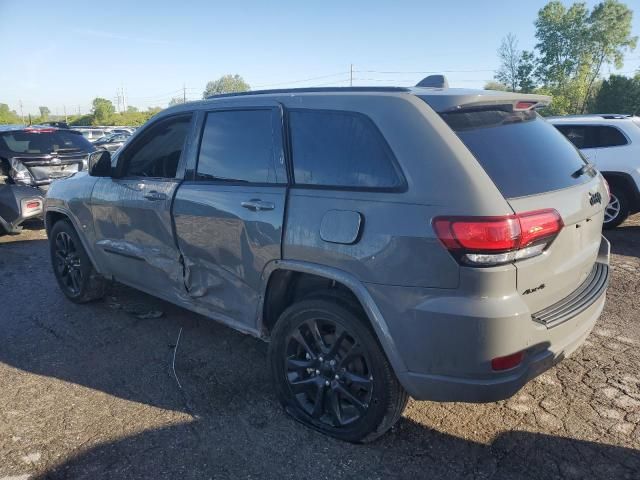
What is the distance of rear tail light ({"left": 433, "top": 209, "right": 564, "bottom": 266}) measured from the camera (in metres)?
2.19

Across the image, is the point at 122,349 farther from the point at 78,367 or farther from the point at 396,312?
the point at 396,312

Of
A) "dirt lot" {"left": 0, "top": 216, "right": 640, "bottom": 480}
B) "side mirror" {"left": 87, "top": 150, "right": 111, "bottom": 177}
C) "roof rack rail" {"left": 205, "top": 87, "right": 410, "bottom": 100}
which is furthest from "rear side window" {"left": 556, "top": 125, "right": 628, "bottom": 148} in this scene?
"side mirror" {"left": 87, "top": 150, "right": 111, "bottom": 177}

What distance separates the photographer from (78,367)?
363 centimetres

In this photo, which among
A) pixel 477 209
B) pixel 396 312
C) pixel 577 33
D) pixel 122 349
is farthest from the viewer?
pixel 577 33

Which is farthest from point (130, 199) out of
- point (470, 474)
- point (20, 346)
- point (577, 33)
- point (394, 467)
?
point (577, 33)

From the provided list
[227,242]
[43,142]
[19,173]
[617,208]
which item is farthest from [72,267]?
[617,208]

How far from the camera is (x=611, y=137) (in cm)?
762

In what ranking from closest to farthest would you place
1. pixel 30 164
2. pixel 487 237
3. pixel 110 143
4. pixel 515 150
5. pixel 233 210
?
pixel 487 237 < pixel 515 150 < pixel 233 210 < pixel 30 164 < pixel 110 143

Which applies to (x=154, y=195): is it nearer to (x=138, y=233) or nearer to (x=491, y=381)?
(x=138, y=233)

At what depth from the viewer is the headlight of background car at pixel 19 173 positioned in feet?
26.5

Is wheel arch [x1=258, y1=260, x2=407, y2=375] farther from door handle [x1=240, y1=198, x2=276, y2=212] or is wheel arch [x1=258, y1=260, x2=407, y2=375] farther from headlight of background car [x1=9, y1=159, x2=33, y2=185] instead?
headlight of background car [x1=9, y1=159, x2=33, y2=185]

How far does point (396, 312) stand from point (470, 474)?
88 centimetres

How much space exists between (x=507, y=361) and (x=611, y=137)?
6.69 meters

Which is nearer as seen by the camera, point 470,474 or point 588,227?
point 470,474
